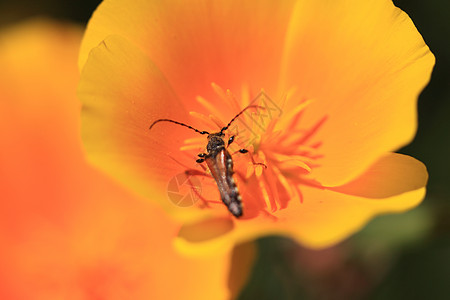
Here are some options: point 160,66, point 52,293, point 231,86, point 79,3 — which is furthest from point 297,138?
point 79,3

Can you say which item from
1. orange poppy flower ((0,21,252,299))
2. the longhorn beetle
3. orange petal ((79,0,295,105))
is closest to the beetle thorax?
the longhorn beetle

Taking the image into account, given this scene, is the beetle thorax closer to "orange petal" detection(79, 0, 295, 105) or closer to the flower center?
the flower center

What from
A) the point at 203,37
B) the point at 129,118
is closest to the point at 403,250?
the point at 203,37

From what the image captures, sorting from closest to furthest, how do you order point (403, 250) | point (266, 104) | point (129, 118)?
point (129, 118)
point (266, 104)
point (403, 250)

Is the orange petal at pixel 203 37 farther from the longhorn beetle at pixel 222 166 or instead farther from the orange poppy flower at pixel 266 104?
the longhorn beetle at pixel 222 166

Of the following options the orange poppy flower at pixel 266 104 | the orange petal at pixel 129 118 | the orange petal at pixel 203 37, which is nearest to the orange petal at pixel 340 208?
the orange poppy flower at pixel 266 104

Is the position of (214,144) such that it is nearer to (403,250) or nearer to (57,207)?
(57,207)
